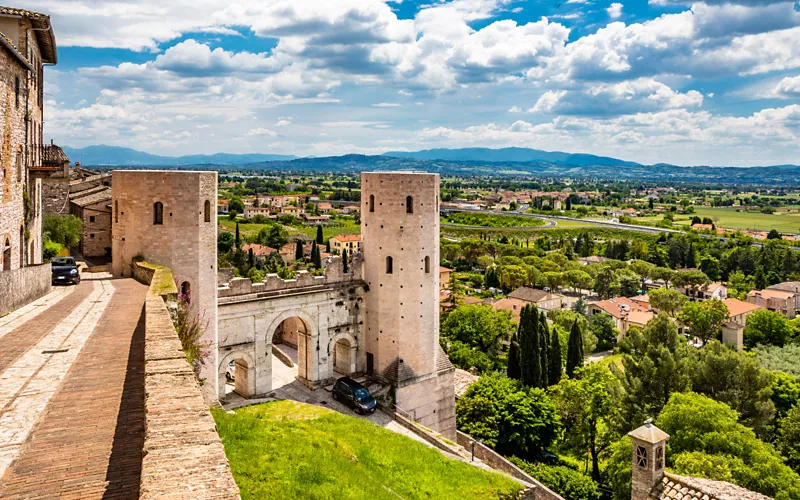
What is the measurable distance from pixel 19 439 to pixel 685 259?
127 meters

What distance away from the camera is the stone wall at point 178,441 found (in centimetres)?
525

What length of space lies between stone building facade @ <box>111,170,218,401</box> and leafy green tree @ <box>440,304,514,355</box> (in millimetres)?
36173

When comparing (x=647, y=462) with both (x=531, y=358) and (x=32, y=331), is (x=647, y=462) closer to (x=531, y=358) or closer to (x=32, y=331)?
(x=32, y=331)

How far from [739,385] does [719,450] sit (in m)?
13.2

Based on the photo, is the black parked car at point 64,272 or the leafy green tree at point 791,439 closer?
the black parked car at point 64,272

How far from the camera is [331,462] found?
16125mm

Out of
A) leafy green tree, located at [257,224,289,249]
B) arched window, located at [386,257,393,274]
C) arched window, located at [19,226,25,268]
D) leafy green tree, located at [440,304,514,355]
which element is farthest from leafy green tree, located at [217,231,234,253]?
arched window, located at [19,226,25,268]

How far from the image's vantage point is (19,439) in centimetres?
763

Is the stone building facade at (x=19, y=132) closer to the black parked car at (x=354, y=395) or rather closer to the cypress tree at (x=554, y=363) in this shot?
the black parked car at (x=354, y=395)

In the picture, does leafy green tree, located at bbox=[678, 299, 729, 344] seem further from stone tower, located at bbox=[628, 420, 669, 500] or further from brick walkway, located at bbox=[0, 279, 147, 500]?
brick walkway, located at bbox=[0, 279, 147, 500]

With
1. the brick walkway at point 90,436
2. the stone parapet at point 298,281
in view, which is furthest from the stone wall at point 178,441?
the stone parapet at point 298,281

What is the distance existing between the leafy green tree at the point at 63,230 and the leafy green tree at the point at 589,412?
108ft

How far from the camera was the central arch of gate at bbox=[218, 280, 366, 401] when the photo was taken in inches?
1008

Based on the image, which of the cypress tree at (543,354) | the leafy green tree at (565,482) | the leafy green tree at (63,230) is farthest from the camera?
the cypress tree at (543,354)
